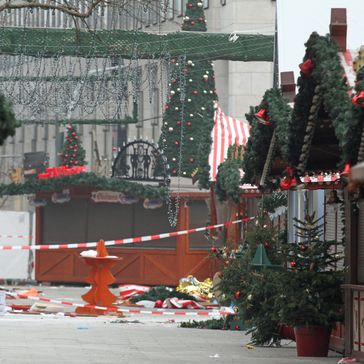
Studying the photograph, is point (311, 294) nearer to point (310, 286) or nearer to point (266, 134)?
point (310, 286)

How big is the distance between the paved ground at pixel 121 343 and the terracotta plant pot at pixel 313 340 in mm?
157

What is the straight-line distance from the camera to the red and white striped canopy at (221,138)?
3900 cm

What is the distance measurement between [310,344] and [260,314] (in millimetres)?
833

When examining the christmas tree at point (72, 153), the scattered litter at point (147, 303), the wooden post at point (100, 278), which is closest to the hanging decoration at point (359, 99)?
the wooden post at point (100, 278)

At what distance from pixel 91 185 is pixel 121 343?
79.1 feet

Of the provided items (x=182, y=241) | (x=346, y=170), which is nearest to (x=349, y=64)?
(x=346, y=170)

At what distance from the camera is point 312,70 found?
17344mm

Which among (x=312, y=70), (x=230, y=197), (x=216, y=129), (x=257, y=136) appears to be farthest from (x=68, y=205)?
(x=312, y=70)

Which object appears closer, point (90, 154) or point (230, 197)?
point (230, 197)

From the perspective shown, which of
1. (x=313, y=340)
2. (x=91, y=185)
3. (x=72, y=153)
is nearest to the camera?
(x=313, y=340)

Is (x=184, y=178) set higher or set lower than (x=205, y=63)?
lower

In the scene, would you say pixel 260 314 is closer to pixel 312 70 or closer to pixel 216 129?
pixel 312 70

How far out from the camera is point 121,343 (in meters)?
22.7

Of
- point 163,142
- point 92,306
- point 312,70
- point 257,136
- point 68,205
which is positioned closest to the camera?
point 312,70
